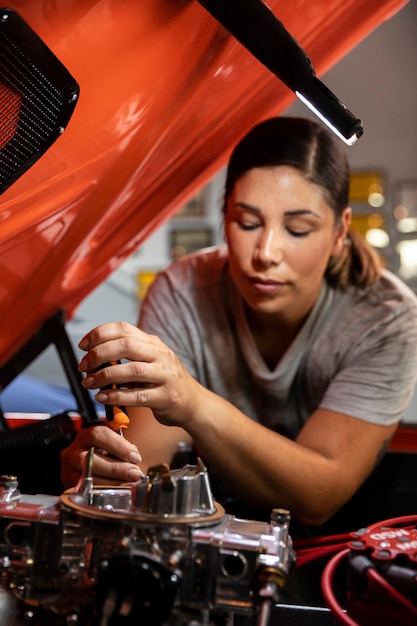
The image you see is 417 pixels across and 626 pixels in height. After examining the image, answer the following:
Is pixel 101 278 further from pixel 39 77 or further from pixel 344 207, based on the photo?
pixel 39 77

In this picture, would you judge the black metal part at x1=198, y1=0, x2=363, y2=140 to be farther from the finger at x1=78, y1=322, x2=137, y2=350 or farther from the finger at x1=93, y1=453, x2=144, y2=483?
the finger at x1=93, y1=453, x2=144, y2=483

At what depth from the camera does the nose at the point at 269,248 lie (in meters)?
1.15

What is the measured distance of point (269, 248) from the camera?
1.15m

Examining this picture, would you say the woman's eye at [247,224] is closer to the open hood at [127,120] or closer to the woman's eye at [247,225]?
the woman's eye at [247,225]

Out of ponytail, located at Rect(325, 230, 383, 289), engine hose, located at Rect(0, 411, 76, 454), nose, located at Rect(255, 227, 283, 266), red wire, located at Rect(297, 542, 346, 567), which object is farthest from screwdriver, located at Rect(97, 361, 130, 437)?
ponytail, located at Rect(325, 230, 383, 289)

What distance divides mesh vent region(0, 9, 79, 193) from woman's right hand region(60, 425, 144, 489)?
312mm

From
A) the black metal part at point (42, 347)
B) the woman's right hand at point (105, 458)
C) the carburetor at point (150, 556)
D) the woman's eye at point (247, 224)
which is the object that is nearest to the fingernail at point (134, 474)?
the woman's right hand at point (105, 458)

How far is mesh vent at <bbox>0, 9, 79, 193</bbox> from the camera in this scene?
61 centimetres

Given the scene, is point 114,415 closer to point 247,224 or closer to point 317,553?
point 317,553

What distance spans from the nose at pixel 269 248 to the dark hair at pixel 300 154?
13cm

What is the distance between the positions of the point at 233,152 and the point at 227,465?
53 cm

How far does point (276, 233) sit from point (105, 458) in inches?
A: 19.6

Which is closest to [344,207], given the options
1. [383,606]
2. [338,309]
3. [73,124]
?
[338,309]

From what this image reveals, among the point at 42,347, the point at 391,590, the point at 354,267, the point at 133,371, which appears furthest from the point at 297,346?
the point at 391,590
